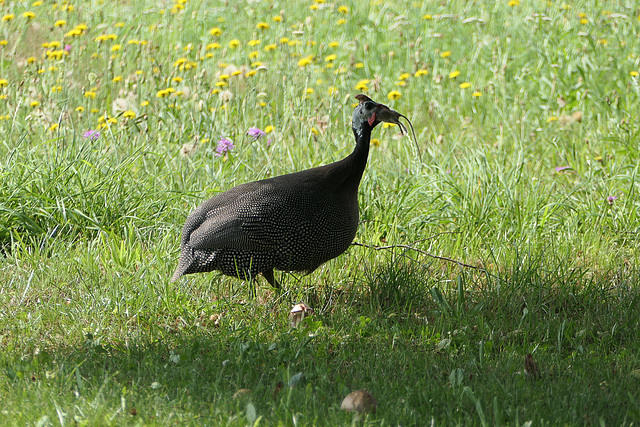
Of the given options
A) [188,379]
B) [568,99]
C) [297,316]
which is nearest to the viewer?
[188,379]

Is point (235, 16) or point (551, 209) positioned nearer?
point (551, 209)

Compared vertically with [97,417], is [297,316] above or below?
below

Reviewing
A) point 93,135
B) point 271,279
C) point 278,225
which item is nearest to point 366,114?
point 278,225

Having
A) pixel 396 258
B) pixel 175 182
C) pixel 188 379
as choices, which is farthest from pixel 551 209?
pixel 188 379

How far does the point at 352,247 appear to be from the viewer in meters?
4.28

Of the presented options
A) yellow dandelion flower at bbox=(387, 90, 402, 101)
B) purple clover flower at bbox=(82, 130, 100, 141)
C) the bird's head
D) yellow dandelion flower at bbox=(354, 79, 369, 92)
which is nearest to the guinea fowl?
the bird's head

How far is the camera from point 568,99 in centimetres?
624

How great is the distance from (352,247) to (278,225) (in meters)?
0.85

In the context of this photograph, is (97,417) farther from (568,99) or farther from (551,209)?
(568,99)

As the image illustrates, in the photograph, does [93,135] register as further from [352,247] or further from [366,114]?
[366,114]

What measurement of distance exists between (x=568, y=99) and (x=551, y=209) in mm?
1959

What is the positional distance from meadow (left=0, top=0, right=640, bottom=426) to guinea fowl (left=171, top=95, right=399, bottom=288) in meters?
0.23

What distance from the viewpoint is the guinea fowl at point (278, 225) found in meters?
3.52

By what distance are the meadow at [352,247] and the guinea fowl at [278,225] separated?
225 mm
